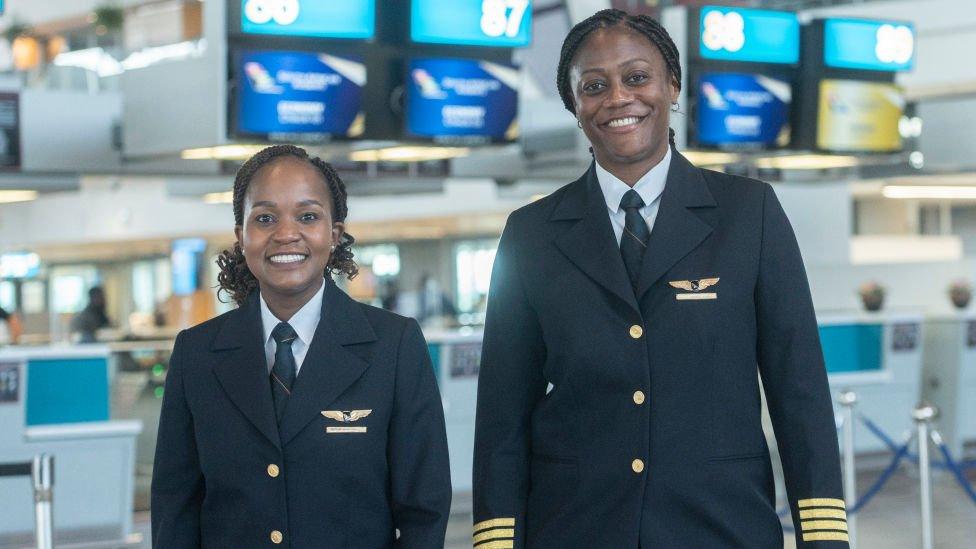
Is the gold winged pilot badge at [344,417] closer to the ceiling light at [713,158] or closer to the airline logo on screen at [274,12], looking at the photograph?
the airline logo on screen at [274,12]

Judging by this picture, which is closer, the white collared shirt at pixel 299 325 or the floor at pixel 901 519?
the white collared shirt at pixel 299 325

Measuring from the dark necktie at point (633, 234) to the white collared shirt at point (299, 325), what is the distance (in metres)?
0.56

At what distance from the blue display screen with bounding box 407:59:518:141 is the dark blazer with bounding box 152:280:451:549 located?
665 cm

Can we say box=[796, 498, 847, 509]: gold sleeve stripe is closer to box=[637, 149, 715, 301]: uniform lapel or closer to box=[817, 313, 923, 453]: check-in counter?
box=[637, 149, 715, 301]: uniform lapel

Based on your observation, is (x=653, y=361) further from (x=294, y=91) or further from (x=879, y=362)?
(x=879, y=362)

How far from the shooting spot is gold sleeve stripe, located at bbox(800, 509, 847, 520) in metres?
2.30

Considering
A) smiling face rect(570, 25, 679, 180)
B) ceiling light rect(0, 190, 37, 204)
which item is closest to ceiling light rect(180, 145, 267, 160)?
ceiling light rect(0, 190, 37, 204)

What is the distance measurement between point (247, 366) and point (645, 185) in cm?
75

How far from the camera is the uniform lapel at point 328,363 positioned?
8.03 feet

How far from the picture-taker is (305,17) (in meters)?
8.42

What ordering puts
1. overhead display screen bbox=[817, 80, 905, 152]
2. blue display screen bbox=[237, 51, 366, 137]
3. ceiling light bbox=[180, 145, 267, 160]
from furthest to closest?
overhead display screen bbox=[817, 80, 905, 152] → ceiling light bbox=[180, 145, 267, 160] → blue display screen bbox=[237, 51, 366, 137]

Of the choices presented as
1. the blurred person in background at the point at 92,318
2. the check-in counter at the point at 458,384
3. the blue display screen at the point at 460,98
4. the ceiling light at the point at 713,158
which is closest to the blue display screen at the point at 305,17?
the blue display screen at the point at 460,98

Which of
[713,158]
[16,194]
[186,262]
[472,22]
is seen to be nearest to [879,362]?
[713,158]

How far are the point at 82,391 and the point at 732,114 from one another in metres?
5.06
